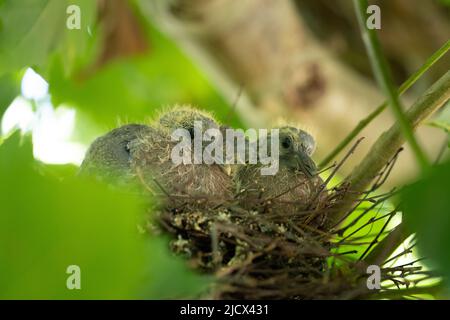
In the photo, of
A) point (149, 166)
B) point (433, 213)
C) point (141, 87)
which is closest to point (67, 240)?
point (433, 213)

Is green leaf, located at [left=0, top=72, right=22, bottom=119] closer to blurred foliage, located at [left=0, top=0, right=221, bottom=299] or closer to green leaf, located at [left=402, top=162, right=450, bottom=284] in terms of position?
blurred foliage, located at [left=0, top=0, right=221, bottom=299]

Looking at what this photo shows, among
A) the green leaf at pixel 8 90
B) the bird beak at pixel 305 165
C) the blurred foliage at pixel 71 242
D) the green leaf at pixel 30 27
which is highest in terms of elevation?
the green leaf at pixel 8 90

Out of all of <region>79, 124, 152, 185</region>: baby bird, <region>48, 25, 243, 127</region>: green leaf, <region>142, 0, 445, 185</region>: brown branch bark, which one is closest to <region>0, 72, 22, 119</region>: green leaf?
<region>48, 25, 243, 127</region>: green leaf

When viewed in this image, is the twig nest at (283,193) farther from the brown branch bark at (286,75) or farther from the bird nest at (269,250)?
the brown branch bark at (286,75)

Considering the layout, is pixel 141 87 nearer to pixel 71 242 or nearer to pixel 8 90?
pixel 8 90

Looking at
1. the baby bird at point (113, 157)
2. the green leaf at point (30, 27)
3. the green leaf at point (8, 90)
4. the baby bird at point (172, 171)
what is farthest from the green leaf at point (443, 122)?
the green leaf at point (8, 90)
